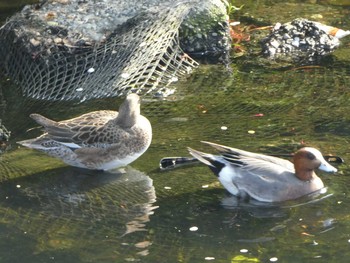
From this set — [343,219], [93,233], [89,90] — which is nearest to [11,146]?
[89,90]

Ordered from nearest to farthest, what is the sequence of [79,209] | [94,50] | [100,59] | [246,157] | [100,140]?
1. [79,209]
2. [246,157]
3. [100,140]
4. [100,59]
5. [94,50]

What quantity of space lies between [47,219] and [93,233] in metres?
0.48

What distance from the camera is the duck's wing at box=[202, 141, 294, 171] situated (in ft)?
24.2

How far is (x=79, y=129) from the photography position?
816 cm

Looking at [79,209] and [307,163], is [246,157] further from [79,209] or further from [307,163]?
[79,209]

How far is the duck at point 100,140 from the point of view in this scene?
8.02 m

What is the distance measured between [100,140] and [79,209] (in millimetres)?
1008

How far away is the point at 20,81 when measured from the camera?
10203mm

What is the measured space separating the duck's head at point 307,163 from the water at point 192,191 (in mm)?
193

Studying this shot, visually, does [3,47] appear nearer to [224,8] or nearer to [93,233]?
[224,8]

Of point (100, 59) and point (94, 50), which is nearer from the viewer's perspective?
point (100, 59)

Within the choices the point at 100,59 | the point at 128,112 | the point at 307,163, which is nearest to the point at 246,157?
the point at 307,163

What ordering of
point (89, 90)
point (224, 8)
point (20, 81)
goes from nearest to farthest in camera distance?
point (89, 90) → point (20, 81) → point (224, 8)

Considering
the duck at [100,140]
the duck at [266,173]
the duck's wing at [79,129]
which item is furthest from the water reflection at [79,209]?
the duck at [266,173]
